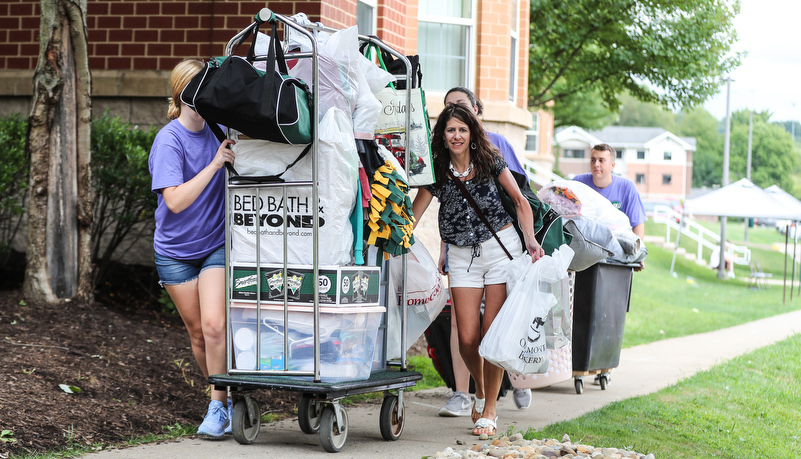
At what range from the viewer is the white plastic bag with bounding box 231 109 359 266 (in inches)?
173

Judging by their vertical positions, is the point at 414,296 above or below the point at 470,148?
below

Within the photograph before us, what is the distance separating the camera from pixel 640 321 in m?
13.8

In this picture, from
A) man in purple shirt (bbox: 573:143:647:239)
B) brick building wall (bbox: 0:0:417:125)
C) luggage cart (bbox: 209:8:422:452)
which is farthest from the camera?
brick building wall (bbox: 0:0:417:125)

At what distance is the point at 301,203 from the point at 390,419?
138 centimetres

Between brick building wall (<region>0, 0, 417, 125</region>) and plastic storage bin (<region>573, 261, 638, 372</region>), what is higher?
brick building wall (<region>0, 0, 417, 125</region>)

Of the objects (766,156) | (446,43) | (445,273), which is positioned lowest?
(445,273)

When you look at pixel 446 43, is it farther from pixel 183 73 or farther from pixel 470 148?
pixel 183 73

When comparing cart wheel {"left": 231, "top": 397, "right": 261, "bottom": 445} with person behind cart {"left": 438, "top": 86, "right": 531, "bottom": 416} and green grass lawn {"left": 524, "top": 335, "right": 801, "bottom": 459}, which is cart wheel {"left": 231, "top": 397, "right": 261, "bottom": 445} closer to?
person behind cart {"left": 438, "top": 86, "right": 531, "bottom": 416}

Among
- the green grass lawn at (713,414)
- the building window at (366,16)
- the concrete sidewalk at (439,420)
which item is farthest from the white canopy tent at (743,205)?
the building window at (366,16)

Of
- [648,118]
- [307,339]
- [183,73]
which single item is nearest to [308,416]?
[307,339]

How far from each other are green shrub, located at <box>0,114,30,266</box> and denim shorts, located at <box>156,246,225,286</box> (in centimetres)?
277

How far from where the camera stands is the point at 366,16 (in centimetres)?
889

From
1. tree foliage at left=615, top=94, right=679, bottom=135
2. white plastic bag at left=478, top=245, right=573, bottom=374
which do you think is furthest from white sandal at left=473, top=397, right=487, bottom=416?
tree foliage at left=615, top=94, right=679, bottom=135

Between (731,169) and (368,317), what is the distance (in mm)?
99187
